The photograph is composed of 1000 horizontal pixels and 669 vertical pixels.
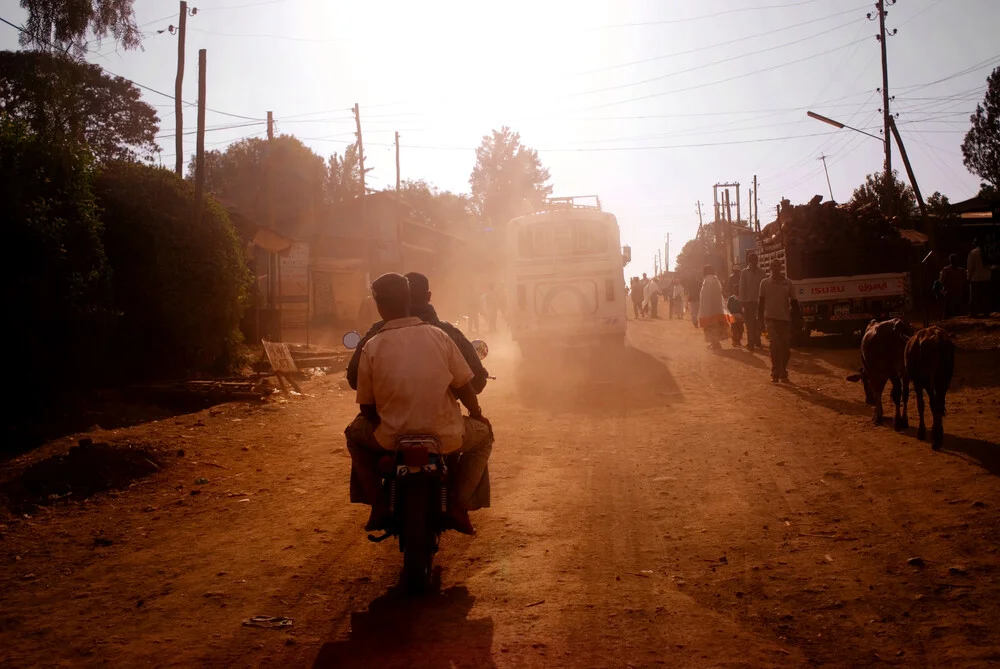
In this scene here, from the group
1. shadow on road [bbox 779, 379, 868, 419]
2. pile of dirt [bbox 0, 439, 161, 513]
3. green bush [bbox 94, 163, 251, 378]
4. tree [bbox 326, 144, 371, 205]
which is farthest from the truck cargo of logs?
tree [bbox 326, 144, 371, 205]

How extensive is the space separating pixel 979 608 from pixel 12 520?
736 cm

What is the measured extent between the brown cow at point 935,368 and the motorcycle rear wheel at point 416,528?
5.52 meters

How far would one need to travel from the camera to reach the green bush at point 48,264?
10.8m

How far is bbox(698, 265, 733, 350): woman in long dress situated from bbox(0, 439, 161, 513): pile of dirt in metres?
13.4

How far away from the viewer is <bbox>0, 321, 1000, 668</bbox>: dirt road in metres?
4.02

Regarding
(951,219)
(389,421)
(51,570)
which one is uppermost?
(951,219)

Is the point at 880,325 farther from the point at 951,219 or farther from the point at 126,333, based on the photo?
the point at 951,219

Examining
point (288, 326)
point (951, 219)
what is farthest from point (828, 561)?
point (951, 219)

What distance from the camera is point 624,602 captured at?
178 inches

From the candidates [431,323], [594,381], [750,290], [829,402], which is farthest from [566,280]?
[431,323]

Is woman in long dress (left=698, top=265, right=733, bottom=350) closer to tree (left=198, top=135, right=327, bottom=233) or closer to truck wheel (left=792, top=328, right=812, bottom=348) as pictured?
truck wheel (left=792, top=328, right=812, bottom=348)

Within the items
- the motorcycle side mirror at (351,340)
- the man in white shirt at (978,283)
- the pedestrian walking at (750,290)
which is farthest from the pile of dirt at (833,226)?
the motorcycle side mirror at (351,340)

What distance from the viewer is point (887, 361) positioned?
9.26 m

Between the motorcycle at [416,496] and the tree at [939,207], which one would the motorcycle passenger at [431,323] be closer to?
the motorcycle at [416,496]
